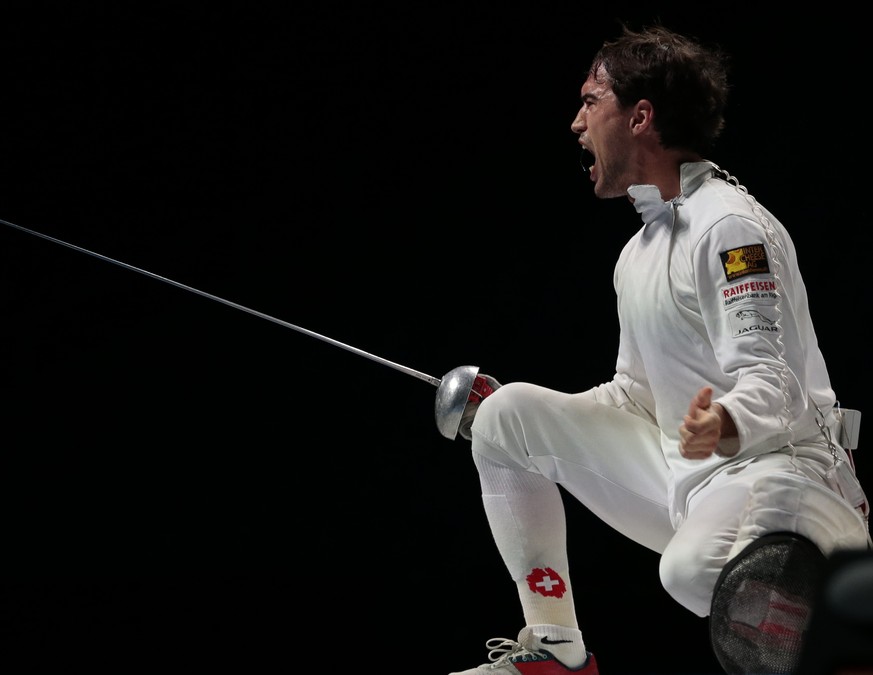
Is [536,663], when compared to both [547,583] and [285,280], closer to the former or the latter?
[547,583]

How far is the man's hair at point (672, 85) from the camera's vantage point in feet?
5.16

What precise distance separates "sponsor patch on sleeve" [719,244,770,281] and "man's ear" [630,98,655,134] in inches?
11.9

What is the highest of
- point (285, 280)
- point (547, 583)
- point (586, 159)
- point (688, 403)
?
point (586, 159)

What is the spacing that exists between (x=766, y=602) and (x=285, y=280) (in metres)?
1.59

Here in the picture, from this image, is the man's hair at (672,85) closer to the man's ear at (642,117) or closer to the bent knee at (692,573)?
the man's ear at (642,117)

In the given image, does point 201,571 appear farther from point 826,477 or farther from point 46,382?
point 826,477

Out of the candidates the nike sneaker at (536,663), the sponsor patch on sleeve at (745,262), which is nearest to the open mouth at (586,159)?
the sponsor patch on sleeve at (745,262)

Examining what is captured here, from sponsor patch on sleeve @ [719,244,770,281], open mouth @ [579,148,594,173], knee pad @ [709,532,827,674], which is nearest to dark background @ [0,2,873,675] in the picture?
open mouth @ [579,148,594,173]

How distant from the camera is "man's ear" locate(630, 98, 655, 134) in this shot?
157 cm

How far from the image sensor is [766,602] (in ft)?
3.89

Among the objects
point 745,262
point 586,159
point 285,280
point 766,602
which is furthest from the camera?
point 285,280

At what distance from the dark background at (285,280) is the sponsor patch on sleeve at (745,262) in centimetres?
107

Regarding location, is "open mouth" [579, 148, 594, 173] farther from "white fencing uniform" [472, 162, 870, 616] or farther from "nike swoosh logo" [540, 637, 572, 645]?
"nike swoosh logo" [540, 637, 572, 645]

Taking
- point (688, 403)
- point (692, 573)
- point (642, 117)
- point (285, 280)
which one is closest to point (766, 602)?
point (692, 573)
